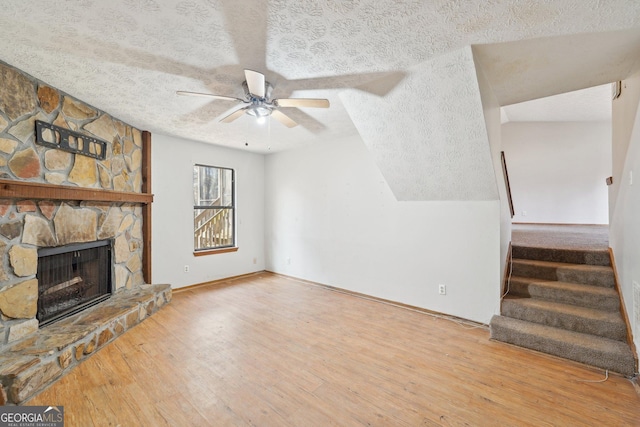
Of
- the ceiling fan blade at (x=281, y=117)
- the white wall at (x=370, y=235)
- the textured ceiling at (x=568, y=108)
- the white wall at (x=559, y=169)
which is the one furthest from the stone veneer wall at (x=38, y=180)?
the white wall at (x=559, y=169)

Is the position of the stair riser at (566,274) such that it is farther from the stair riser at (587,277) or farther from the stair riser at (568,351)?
the stair riser at (568,351)

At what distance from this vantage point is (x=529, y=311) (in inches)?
109

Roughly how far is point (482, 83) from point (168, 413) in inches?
134

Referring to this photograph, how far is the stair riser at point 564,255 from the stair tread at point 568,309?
2.18ft

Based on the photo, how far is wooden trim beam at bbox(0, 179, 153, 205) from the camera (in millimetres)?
2146

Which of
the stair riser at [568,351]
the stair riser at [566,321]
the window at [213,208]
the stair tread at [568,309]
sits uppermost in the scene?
the window at [213,208]

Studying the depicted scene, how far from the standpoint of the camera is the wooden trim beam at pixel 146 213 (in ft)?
13.1

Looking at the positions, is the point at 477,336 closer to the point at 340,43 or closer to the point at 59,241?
the point at 340,43

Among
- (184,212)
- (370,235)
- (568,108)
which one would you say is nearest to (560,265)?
(370,235)

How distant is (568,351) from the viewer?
233cm

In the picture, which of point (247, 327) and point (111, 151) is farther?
point (111, 151)

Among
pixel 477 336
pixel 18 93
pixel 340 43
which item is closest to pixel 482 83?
pixel 340 43

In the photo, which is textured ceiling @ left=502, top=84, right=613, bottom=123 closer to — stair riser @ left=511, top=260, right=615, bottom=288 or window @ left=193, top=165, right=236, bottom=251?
stair riser @ left=511, top=260, right=615, bottom=288

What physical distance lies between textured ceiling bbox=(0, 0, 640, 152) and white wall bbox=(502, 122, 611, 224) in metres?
5.19
